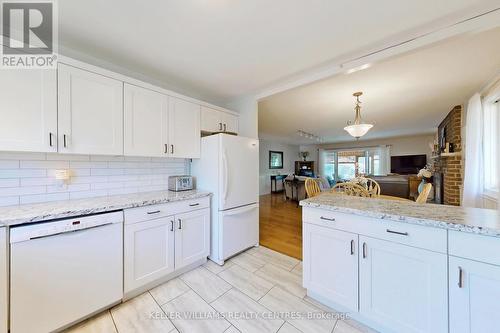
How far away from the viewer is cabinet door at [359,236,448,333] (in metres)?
1.08

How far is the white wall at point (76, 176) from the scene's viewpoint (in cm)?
150

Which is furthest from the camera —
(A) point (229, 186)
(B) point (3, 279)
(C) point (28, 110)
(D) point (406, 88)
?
(D) point (406, 88)

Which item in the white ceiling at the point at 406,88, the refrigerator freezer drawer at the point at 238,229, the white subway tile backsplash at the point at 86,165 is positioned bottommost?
the refrigerator freezer drawer at the point at 238,229

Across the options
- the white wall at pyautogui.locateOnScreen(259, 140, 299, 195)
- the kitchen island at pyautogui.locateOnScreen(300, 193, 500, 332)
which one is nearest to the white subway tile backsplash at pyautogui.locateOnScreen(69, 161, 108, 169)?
the kitchen island at pyautogui.locateOnScreen(300, 193, 500, 332)

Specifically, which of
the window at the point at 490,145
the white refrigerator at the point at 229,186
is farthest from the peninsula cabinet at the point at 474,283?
the window at the point at 490,145

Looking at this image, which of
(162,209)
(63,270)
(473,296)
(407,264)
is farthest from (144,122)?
(473,296)

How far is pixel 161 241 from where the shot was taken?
183 centimetres

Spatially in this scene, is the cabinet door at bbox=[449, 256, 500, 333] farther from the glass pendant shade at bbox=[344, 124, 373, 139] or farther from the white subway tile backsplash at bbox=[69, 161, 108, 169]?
the white subway tile backsplash at bbox=[69, 161, 108, 169]

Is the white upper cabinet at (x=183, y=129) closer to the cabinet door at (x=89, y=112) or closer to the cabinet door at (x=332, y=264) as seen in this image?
the cabinet door at (x=89, y=112)

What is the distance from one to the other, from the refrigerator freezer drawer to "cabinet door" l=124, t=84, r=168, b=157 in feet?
3.67

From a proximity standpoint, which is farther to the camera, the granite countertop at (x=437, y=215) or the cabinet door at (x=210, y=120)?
the cabinet door at (x=210, y=120)

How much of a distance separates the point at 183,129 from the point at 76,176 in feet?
3.77

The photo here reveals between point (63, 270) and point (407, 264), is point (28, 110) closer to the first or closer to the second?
point (63, 270)

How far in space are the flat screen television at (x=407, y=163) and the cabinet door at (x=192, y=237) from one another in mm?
8295
